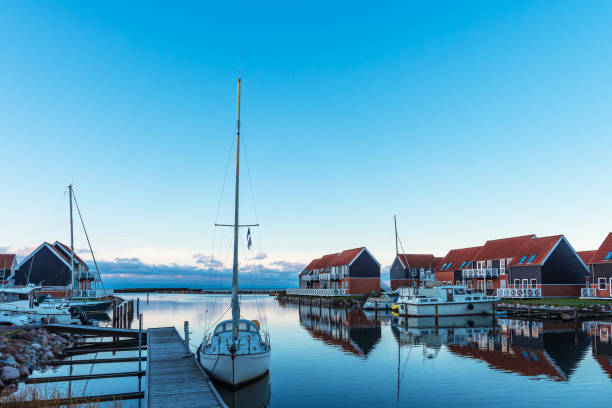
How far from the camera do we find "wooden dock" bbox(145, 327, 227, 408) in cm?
1609

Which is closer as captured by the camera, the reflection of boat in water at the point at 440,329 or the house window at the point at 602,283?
the reflection of boat in water at the point at 440,329

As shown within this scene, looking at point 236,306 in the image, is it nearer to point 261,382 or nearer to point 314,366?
point 261,382

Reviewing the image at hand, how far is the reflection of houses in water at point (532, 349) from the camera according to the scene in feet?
82.1

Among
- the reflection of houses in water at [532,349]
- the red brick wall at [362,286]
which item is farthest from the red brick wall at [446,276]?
the reflection of houses in water at [532,349]

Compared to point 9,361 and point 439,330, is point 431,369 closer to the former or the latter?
point 439,330

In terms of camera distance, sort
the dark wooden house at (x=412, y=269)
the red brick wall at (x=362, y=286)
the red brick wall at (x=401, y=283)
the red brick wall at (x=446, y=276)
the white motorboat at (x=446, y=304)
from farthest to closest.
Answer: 1. the red brick wall at (x=401, y=283)
2. the dark wooden house at (x=412, y=269)
3. the red brick wall at (x=362, y=286)
4. the red brick wall at (x=446, y=276)
5. the white motorboat at (x=446, y=304)

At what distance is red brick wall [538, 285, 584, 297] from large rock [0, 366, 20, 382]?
6116cm

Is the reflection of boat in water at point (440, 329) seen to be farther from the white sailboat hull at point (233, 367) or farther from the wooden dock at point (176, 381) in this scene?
the wooden dock at point (176, 381)

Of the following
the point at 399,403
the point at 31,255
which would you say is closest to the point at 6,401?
the point at 399,403

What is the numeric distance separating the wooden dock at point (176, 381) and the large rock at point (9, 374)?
592 centimetres

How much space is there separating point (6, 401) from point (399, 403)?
1470 centimetres

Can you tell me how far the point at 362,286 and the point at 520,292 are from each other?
29558 millimetres

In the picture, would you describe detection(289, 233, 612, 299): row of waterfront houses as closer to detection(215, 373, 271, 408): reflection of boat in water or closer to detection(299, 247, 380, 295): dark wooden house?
detection(299, 247, 380, 295): dark wooden house

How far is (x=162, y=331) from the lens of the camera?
1256 inches
